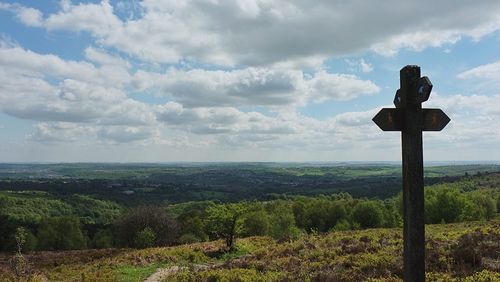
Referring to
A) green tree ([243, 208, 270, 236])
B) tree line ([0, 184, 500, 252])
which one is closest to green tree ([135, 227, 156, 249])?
tree line ([0, 184, 500, 252])

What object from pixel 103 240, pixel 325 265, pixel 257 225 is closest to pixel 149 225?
pixel 257 225

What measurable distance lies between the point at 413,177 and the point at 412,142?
56 cm

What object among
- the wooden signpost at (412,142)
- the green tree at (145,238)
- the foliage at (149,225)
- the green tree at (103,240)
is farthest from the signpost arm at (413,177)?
the green tree at (103,240)

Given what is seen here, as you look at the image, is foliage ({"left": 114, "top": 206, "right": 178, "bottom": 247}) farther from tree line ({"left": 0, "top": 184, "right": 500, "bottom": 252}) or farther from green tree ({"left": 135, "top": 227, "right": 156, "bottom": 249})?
green tree ({"left": 135, "top": 227, "right": 156, "bottom": 249})

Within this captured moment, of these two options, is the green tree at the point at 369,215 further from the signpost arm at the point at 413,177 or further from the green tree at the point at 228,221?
the signpost arm at the point at 413,177

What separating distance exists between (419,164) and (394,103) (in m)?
1.12

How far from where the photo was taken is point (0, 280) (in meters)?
18.4

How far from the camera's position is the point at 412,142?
22.3ft

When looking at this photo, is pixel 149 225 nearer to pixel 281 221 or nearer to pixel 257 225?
pixel 257 225

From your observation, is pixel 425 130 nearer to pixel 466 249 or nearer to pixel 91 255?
pixel 466 249

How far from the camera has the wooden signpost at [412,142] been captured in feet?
22.0

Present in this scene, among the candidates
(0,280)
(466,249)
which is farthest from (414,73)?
(0,280)

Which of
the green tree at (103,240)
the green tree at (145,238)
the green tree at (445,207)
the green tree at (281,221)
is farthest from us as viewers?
the green tree at (103,240)

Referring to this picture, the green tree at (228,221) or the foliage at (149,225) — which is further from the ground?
the green tree at (228,221)
